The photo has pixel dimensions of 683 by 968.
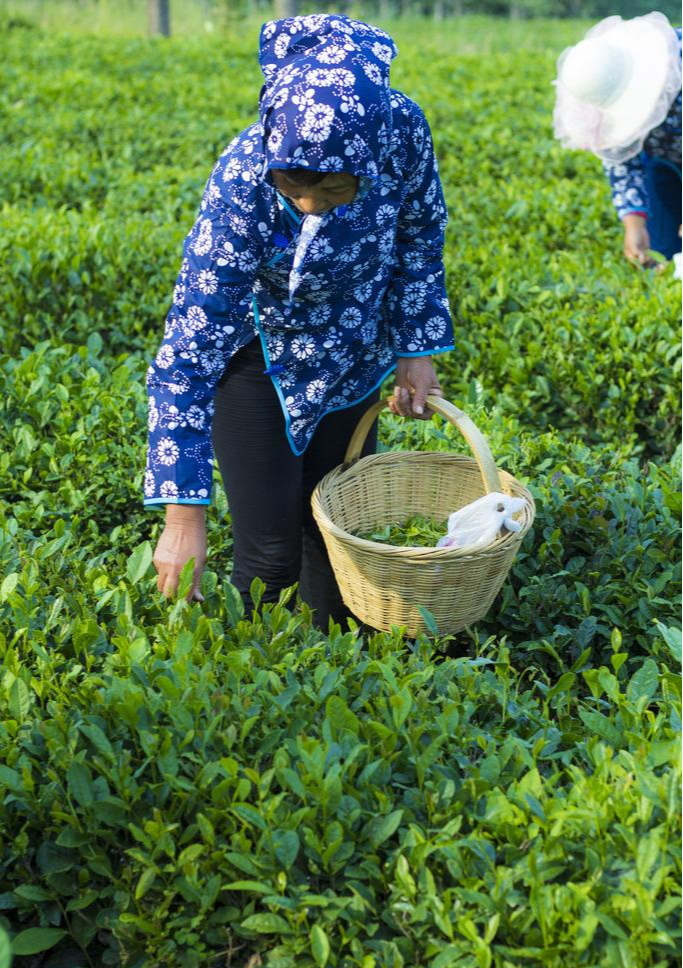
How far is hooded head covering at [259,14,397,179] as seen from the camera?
201cm

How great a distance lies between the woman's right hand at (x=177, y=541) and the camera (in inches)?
93.6

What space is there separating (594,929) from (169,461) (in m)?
1.30

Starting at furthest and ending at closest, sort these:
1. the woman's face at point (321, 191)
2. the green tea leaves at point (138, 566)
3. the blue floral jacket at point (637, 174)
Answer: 1. the blue floral jacket at point (637, 174)
2. the green tea leaves at point (138, 566)
3. the woman's face at point (321, 191)

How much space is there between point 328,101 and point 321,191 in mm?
191

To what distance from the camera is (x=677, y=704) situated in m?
1.83

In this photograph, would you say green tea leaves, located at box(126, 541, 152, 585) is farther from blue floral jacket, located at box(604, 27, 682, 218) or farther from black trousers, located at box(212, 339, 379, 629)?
blue floral jacket, located at box(604, 27, 682, 218)

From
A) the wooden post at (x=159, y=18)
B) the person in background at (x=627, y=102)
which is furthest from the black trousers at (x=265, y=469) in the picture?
the wooden post at (x=159, y=18)

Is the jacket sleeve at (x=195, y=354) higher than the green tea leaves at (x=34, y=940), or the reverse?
the jacket sleeve at (x=195, y=354)

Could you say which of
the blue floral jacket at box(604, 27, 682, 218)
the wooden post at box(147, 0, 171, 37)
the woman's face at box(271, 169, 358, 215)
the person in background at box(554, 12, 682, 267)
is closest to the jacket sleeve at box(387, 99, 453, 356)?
the woman's face at box(271, 169, 358, 215)

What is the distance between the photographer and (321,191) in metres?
2.14

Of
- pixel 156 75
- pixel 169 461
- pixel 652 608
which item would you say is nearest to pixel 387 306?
pixel 169 461

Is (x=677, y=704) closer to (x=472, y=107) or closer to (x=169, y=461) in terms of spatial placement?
(x=169, y=461)

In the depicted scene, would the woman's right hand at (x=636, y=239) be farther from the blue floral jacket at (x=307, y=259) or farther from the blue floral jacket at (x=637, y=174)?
the blue floral jacket at (x=307, y=259)

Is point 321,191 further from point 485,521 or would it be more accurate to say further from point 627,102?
point 627,102
